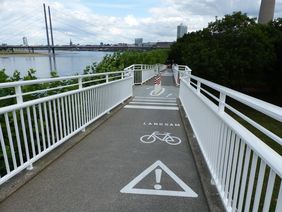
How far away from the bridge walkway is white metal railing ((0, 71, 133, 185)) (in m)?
0.34

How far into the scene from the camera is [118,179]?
3.42 meters

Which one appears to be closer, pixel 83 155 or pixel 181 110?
pixel 83 155

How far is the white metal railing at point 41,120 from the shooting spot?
122 inches

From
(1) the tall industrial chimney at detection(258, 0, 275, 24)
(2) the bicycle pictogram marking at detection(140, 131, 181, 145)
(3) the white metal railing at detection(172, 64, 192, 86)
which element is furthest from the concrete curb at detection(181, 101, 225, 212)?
(1) the tall industrial chimney at detection(258, 0, 275, 24)

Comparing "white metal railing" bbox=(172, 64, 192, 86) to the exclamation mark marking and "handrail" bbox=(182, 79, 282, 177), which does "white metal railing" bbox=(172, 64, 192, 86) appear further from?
"handrail" bbox=(182, 79, 282, 177)

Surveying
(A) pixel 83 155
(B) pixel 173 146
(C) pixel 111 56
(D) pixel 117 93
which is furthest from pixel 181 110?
(C) pixel 111 56

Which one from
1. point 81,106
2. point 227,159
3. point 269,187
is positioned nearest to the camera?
point 269,187

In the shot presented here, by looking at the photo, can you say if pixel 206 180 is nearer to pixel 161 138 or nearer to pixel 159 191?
pixel 159 191

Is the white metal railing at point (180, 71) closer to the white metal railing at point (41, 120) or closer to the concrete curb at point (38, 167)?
the white metal railing at point (41, 120)

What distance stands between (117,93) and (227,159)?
5960mm

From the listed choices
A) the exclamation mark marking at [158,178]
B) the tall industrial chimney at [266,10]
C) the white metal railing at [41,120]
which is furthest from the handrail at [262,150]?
the tall industrial chimney at [266,10]

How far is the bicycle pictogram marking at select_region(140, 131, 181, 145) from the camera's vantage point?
16.6 feet

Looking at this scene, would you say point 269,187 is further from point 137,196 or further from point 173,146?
point 173,146

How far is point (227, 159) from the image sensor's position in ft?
8.79
